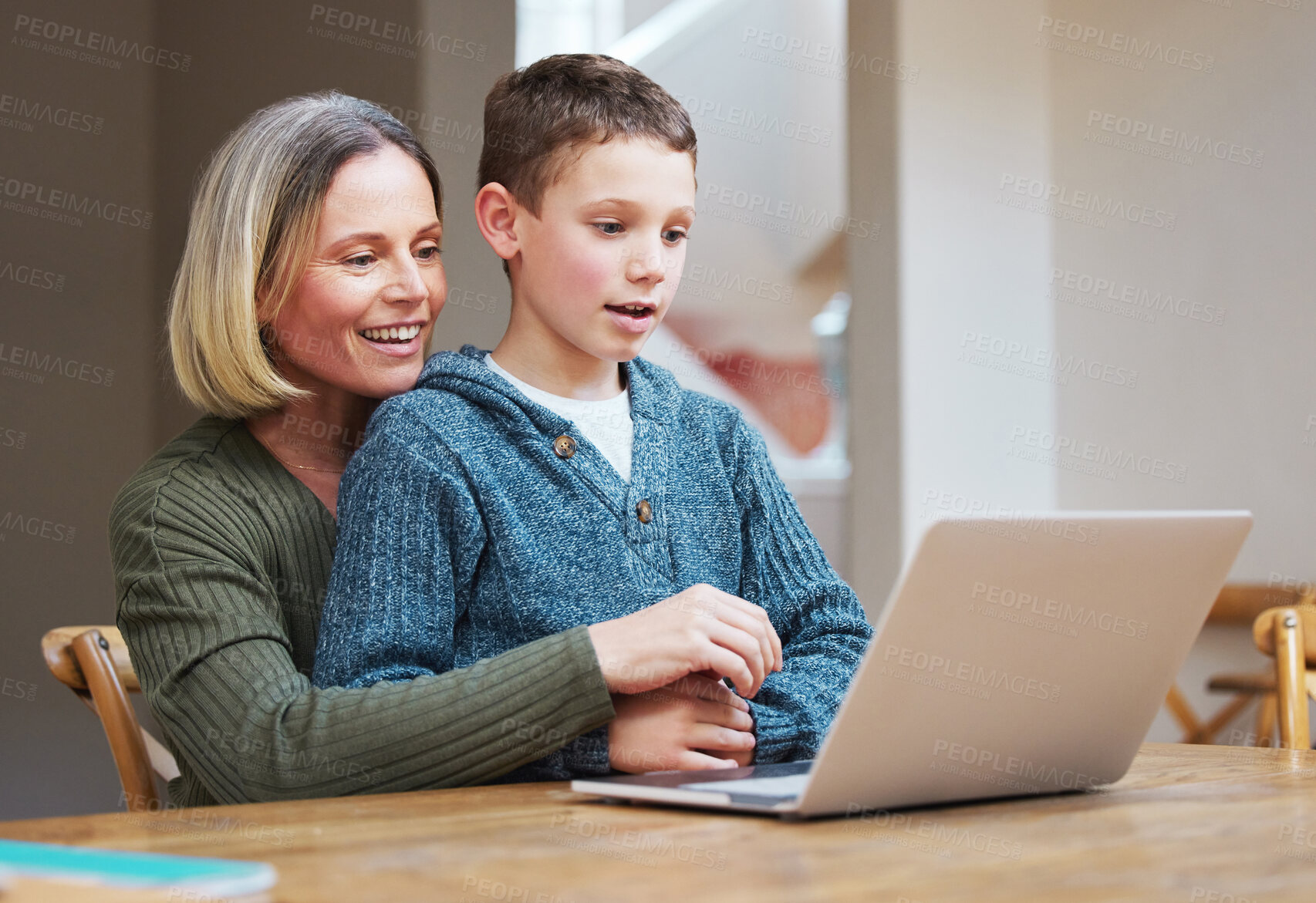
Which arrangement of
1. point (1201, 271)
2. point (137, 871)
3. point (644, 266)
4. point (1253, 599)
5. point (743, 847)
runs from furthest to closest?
1. point (1201, 271)
2. point (1253, 599)
3. point (644, 266)
4. point (743, 847)
5. point (137, 871)

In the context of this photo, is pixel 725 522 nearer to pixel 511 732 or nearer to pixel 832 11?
pixel 511 732

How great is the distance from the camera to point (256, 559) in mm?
1078

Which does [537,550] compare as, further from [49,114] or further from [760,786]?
[49,114]

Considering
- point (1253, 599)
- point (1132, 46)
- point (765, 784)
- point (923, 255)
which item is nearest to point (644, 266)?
point (765, 784)

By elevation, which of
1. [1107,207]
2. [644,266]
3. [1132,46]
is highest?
[1132,46]

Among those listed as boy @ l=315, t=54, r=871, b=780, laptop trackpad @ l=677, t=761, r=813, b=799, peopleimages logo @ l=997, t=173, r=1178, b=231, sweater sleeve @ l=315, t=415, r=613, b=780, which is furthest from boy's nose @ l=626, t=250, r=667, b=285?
peopleimages logo @ l=997, t=173, r=1178, b=231

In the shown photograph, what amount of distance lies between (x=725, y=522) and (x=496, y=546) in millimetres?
248

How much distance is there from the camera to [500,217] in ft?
3.87

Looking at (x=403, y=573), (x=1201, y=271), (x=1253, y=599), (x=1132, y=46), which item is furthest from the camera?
(x=1132, y=46)

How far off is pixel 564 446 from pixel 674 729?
0.27 metres

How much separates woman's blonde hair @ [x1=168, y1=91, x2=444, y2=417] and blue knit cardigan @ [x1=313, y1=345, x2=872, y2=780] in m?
0.16

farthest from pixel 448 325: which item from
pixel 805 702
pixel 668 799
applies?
pixel 668 799

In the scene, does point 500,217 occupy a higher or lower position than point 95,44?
lower

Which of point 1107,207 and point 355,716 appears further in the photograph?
point 1107,207
